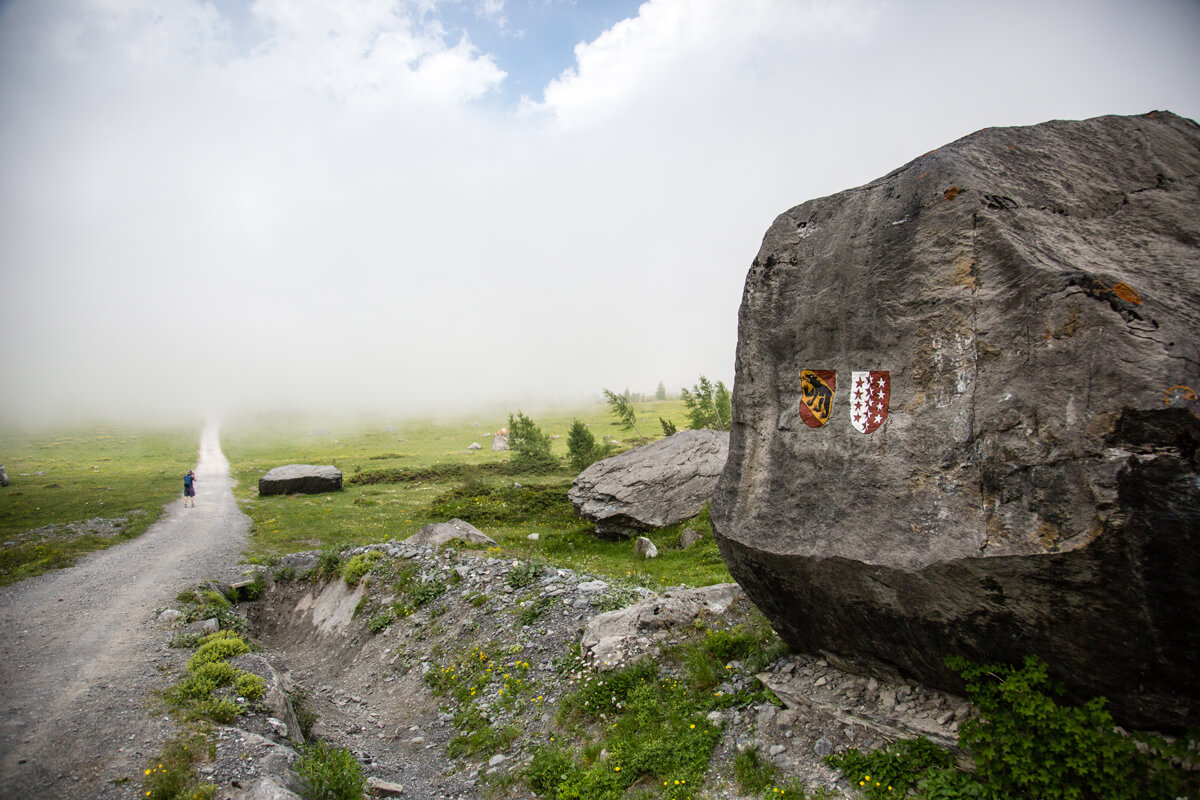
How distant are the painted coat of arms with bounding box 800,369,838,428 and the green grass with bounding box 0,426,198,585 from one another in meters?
29.5

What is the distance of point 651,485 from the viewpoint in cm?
2969

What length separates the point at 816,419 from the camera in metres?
8.88

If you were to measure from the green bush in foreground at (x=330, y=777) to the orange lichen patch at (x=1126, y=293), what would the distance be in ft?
43.9

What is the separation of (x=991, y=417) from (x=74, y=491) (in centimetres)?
5943

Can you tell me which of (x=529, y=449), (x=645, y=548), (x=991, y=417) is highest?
(x=991, y=417)

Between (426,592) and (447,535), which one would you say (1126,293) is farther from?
(447,535)

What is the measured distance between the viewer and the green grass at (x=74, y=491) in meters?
26.2

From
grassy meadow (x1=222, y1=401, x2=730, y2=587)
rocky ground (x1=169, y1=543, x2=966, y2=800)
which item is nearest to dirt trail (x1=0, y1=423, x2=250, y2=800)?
rocky ground (x1=169, y1=543, x2=966, y2=800)

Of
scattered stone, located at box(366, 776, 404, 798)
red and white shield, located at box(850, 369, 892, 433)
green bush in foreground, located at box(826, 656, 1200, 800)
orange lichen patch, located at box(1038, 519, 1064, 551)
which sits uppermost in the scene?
red and white shield, located at box(850, 369, 892, 433)

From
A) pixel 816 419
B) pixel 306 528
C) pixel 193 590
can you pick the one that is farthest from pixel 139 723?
pixel 306 528

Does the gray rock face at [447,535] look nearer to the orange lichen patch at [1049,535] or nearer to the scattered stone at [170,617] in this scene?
the scattered stone at [170,617]

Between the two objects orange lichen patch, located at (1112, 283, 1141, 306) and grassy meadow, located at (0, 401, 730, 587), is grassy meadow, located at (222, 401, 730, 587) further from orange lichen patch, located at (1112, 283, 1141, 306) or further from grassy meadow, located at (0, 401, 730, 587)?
orange lichen patch, located at (1112, 283, 1141, 306)

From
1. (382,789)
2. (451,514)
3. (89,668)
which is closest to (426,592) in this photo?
(382,789)

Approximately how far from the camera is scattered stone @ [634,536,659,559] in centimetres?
2514
